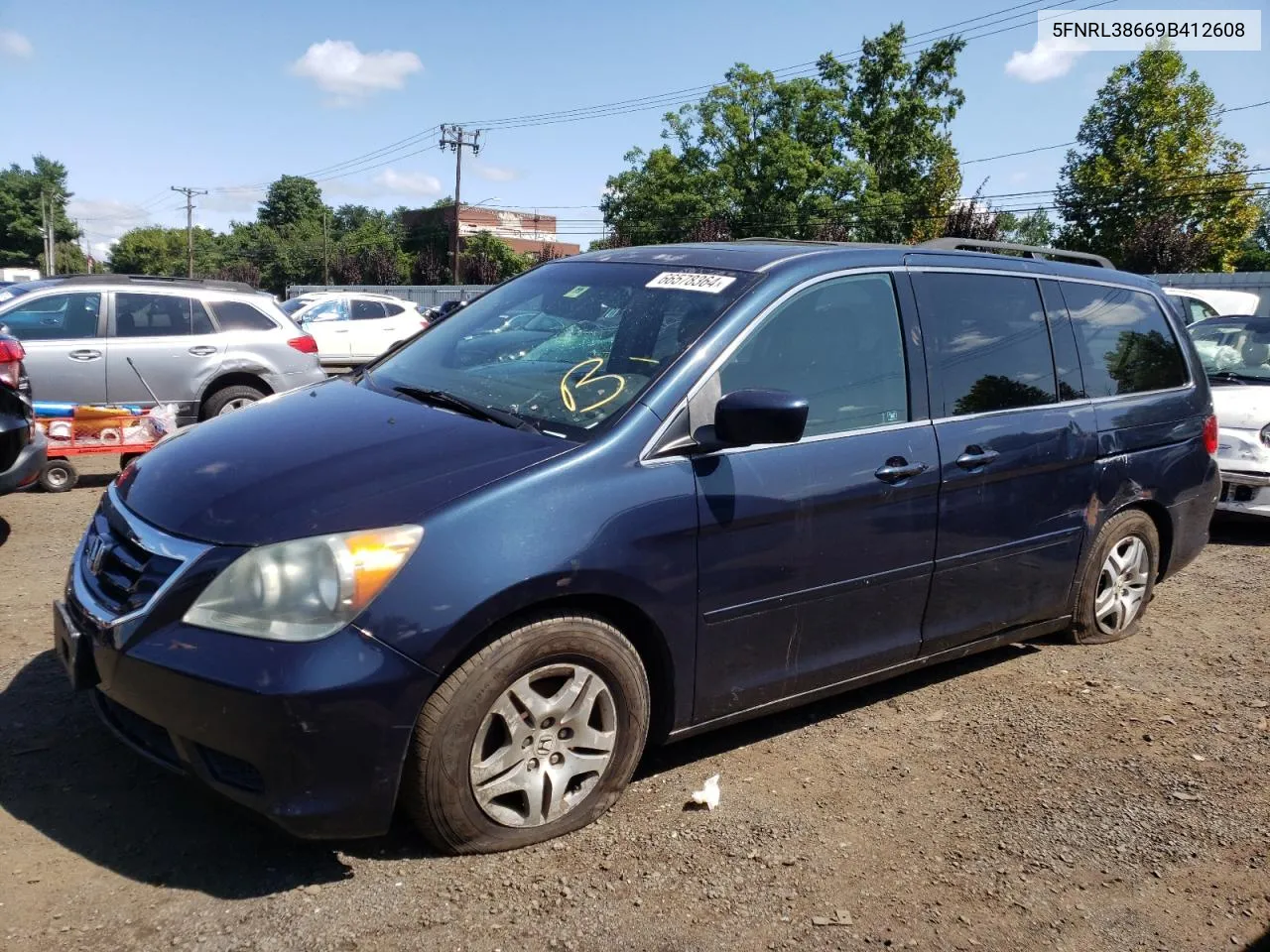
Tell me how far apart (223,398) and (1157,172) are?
50.8 metres

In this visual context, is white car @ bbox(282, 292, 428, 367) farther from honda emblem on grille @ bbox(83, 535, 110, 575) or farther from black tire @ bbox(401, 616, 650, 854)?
black tire @ bbox(401, 616, 650, 854)

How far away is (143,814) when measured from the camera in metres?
3.22

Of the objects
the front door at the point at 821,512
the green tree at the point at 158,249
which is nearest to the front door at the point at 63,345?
the front door at the point at 821,512

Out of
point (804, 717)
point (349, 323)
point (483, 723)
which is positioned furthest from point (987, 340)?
point (349, 323)

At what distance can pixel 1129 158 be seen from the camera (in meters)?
50.0

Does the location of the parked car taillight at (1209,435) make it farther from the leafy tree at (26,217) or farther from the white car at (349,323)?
the leafy tree at (26,217)

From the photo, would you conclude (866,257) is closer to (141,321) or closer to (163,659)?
(163,659)

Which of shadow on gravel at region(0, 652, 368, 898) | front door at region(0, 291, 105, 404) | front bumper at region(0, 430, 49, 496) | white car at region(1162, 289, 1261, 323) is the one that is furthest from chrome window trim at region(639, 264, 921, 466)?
white car at region(1162, 289, 1261, 323)

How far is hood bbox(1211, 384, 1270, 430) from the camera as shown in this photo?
7.52 m

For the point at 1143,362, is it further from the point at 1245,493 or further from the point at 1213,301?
the point at 1213,301

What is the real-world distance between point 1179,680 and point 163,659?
4.37 meters

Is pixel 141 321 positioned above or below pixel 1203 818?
above

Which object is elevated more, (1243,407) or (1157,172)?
(1157,172)

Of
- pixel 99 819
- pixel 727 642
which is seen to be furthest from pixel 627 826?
pixel 99 819
